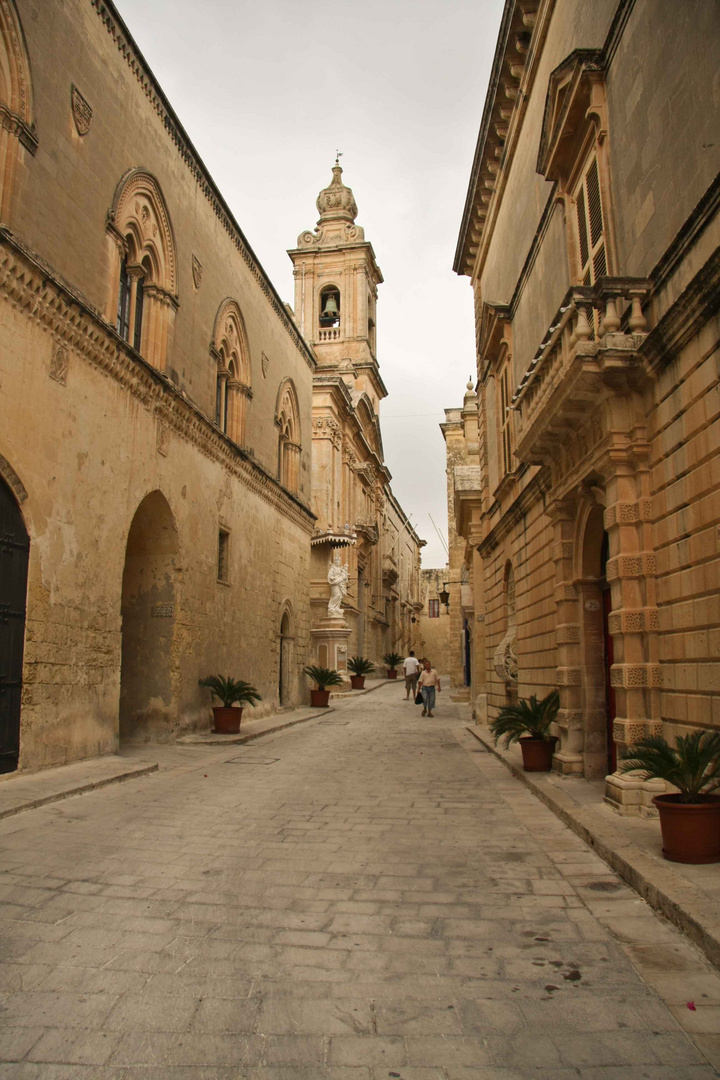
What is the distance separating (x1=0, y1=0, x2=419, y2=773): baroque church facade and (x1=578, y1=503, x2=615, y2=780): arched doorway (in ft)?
21.5

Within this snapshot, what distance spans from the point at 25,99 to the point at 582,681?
9886mm

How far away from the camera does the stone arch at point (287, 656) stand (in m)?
22.1

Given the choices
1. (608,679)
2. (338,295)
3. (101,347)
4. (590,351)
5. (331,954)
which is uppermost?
(338,295)

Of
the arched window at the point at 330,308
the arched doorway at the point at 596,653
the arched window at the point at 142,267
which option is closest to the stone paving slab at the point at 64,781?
the arched doorway at the point at 596,653

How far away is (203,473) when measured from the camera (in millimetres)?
15750

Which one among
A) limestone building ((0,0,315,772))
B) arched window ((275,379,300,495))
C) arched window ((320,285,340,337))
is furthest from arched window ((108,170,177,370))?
arched window ((320,285,340,337))

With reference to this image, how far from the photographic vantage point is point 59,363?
400 inches

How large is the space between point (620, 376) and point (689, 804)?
158 inches

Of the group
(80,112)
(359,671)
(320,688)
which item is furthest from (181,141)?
(359,671)

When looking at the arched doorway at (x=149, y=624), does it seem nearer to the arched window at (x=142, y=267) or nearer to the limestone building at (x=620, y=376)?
the arched window at (x=142, y=267)

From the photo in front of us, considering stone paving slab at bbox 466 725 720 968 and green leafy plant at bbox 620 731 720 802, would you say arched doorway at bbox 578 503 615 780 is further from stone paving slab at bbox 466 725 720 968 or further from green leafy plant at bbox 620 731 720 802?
green leafy plant at bbox 620 731 720 802

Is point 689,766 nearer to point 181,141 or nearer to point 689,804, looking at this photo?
point 689,804

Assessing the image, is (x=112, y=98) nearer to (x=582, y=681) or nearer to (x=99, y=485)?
(x=99, y=485)

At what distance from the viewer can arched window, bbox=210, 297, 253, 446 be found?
1767cm
